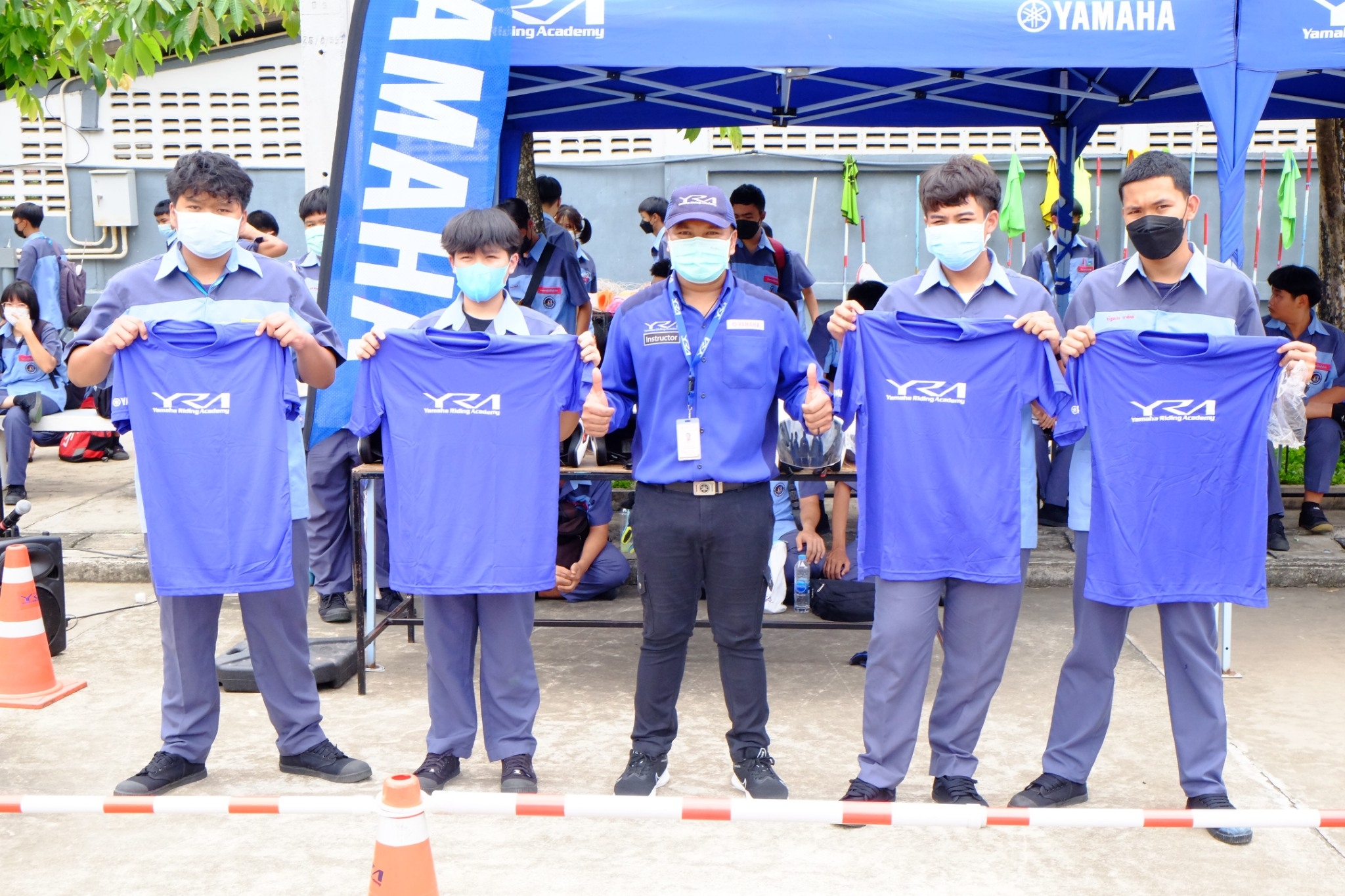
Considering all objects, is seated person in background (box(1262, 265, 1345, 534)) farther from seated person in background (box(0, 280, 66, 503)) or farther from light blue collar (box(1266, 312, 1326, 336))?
seated person in background (box(0, 280, 66, 503))

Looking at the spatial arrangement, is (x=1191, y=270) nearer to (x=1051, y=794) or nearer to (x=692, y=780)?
(x=1051, y=794)

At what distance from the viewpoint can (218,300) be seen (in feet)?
14.1

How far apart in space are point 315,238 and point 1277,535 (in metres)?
5.77

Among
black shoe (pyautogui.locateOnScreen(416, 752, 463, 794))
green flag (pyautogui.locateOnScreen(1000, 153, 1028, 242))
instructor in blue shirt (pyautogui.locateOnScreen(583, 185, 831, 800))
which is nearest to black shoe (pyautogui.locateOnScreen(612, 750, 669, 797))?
instructor in blue shirt (pyautogui.locateOnScreen(583, 185, 831, 800))

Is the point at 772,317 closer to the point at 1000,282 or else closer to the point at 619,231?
the point at 1000,282

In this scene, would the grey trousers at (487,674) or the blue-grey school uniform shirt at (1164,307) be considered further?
the grey trousers at (487,674)

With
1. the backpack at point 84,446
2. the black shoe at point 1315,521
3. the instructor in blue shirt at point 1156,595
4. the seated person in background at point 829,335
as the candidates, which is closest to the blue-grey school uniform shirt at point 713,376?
the instructor in blue shirt at point 1156,595

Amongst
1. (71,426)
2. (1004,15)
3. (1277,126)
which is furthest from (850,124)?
(1277,126)

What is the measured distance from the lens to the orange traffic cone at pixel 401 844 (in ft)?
9.60

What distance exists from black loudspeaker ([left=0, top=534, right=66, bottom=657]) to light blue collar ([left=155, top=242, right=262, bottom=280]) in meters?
2.26

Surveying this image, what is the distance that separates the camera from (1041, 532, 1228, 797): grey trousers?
4.05 metres

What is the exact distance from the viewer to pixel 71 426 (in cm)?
909

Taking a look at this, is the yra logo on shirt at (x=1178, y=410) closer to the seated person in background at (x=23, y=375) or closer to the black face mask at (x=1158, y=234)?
the black face mask at (x=1158, y=234)

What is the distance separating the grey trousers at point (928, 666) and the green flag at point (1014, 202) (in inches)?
447
